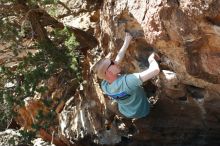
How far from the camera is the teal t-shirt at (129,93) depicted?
545cm

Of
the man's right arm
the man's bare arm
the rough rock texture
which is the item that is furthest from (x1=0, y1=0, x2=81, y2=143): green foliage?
the man's right arm

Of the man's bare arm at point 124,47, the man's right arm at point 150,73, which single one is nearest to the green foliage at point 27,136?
the man's bare arm at point 124,47

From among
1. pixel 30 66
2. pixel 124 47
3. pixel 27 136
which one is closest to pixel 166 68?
pixel 124 47

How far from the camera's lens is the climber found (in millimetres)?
5387

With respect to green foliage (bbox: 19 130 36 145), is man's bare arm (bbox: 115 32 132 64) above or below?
above

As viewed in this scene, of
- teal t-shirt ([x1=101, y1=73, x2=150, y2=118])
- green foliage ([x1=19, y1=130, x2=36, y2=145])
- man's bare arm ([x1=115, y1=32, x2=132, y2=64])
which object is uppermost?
man's bare arm ([x1=115, y1=32, x2=132, y2=64])

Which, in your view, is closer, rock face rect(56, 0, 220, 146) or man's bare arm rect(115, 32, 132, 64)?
rock face rect(56, 0, 220, 146)

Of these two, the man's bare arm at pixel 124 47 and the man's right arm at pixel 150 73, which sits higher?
the man's bare arm at pixel 124 47

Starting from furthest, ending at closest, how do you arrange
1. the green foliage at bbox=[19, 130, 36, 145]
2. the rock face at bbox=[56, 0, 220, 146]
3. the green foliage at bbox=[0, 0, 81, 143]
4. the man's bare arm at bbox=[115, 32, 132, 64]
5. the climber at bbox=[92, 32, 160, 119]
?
the green foliage at bbox=[19, 130, 36, 145]
the green foliage at bbox=[0, 0, 81, 143]
the man's bare arm at bbox=[115, 32, 132, 64]
the climber at bbox=[92, 32, 160, 119]
the rock face at bbox=[56, 0, 220, 146]

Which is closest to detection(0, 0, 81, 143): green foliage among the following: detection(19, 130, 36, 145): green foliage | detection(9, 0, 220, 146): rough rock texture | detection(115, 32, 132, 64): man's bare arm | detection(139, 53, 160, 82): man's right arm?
detection(19, 130, 36, 145): green foliage

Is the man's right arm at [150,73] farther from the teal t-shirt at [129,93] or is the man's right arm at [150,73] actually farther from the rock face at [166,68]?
the rock face at [166,68]

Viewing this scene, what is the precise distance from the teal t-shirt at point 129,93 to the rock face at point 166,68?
46 centimetres

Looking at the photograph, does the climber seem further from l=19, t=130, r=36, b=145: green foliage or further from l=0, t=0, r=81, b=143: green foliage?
l=19, t=130, r=36, b=145: green foliage

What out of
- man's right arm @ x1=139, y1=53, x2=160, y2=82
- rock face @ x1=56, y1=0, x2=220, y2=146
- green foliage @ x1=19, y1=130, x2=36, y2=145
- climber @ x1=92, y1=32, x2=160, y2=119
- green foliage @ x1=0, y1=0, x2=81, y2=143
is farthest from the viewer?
green foliage @ x1=19, y1=130, x2=36, y2=145
